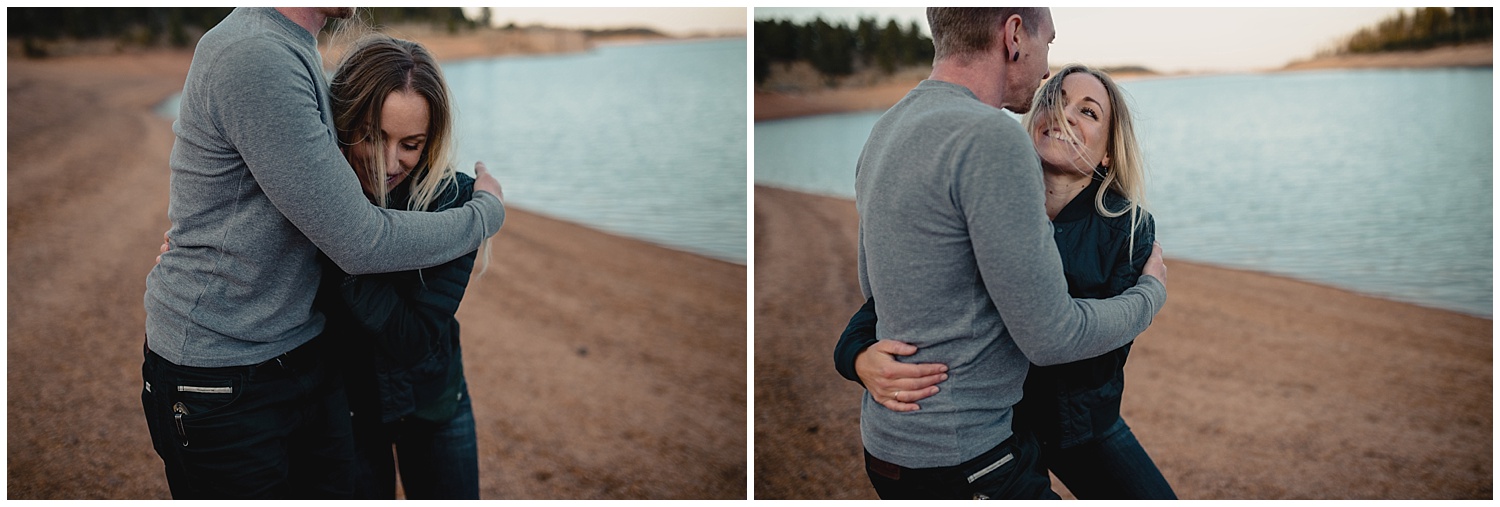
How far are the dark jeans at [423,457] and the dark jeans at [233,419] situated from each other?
240 millimetres

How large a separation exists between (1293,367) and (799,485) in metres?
2.45

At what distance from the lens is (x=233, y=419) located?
1.42 metres

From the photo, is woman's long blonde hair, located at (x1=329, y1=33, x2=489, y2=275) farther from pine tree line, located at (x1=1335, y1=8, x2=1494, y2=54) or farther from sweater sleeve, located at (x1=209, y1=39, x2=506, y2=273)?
pine tree line, located at (x1=1335, y1=8, x2=1494, y2=54)

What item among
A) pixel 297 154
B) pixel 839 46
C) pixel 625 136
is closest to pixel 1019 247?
pixel 297 154

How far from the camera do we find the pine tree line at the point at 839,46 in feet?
8.89

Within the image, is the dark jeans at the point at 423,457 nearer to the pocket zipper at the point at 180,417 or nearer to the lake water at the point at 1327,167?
the pocket zipper at the point at 180,417

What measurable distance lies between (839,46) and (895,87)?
23 centimetres

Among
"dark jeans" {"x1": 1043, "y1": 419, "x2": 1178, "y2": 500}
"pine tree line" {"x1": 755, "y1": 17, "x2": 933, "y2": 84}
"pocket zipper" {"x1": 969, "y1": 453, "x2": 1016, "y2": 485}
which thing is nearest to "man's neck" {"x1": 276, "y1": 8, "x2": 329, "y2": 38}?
"pocket zipper" {"x1": 969, "y1": 453, "x2": 1016, "y2": 485}

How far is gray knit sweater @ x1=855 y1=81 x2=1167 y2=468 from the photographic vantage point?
110cm

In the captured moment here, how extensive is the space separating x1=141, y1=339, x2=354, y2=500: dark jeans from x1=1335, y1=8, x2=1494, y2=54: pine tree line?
2.74 metres

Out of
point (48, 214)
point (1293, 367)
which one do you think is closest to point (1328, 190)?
point (1293, 367)

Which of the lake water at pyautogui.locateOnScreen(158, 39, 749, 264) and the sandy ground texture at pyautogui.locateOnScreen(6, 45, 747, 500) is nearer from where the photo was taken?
the sandy ground texture at pyautogui.locateOnScreen(6, 45, 747, 500)
